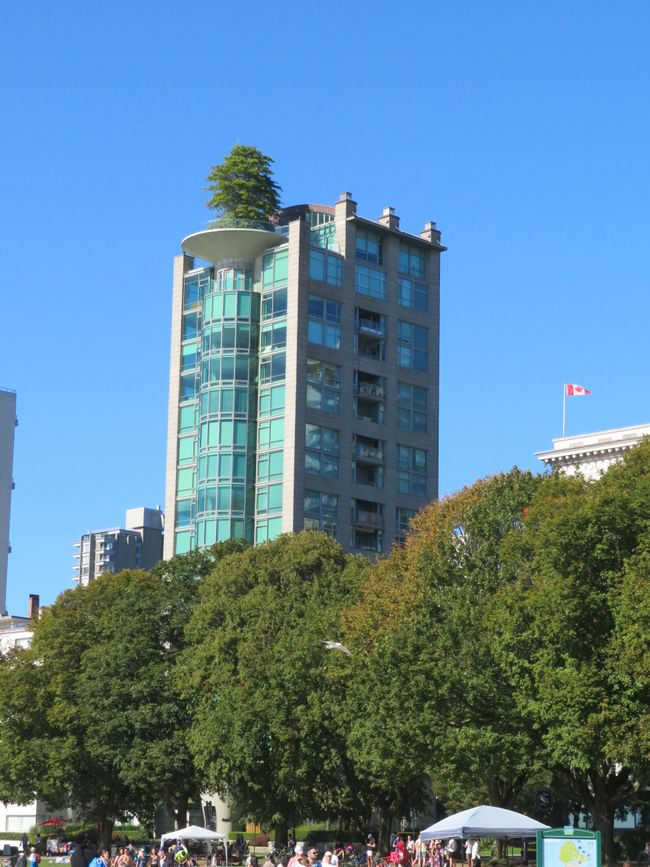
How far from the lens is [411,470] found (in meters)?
126

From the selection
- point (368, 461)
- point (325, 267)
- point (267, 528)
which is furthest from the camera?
point (368, 461)

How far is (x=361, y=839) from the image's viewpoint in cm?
8475

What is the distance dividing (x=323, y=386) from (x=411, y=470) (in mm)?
12111

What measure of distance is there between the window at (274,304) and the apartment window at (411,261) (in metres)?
14.0

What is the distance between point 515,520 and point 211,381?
57.9 metres

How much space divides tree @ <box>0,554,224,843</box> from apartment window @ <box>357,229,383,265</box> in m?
40.9

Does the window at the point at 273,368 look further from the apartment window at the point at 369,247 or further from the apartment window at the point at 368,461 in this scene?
the apartment window at the point at 369,247

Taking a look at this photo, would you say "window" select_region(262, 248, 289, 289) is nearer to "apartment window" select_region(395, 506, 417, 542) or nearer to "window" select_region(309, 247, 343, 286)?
"window" select_region(309, 247, 343, 286)

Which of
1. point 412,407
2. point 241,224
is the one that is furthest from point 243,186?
point 412,407

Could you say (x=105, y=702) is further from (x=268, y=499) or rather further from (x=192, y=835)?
(x=268, y=499)

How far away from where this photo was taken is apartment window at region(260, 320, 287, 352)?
118 m

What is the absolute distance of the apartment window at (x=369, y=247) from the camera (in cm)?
12469

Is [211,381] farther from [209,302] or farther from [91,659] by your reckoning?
[91,659]

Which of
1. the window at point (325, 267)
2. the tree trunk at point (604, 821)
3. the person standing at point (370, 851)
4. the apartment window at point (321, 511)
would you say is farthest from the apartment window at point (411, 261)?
the tree trunk at point (604, 821)
